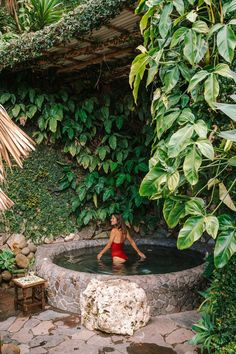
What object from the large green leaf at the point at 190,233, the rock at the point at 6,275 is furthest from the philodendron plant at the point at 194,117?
the rock at the point at 6,275

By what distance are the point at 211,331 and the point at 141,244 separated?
13.0 feet

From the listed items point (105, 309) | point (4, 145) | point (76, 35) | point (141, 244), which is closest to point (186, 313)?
point (105, 309)

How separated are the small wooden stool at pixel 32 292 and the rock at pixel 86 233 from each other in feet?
7.03

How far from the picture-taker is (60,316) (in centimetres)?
454

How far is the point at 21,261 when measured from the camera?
6004 millimetres

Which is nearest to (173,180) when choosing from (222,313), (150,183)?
(150,183)

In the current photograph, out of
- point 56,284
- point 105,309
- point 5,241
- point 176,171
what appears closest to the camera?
point 176,171

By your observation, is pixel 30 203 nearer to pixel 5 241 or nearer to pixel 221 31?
pixel 5 241

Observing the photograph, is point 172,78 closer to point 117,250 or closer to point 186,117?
point 186,117

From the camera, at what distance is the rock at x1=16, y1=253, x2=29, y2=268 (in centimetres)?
598

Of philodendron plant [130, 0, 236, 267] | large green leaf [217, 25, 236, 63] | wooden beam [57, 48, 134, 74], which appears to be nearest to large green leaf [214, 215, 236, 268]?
philodendron plant [130, 0, 236, 267]

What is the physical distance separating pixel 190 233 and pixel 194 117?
0.82 m

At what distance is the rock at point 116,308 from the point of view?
156 inches

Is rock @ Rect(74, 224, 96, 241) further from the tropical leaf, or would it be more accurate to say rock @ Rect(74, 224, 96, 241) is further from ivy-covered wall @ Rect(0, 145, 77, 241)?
the tropical leaf
